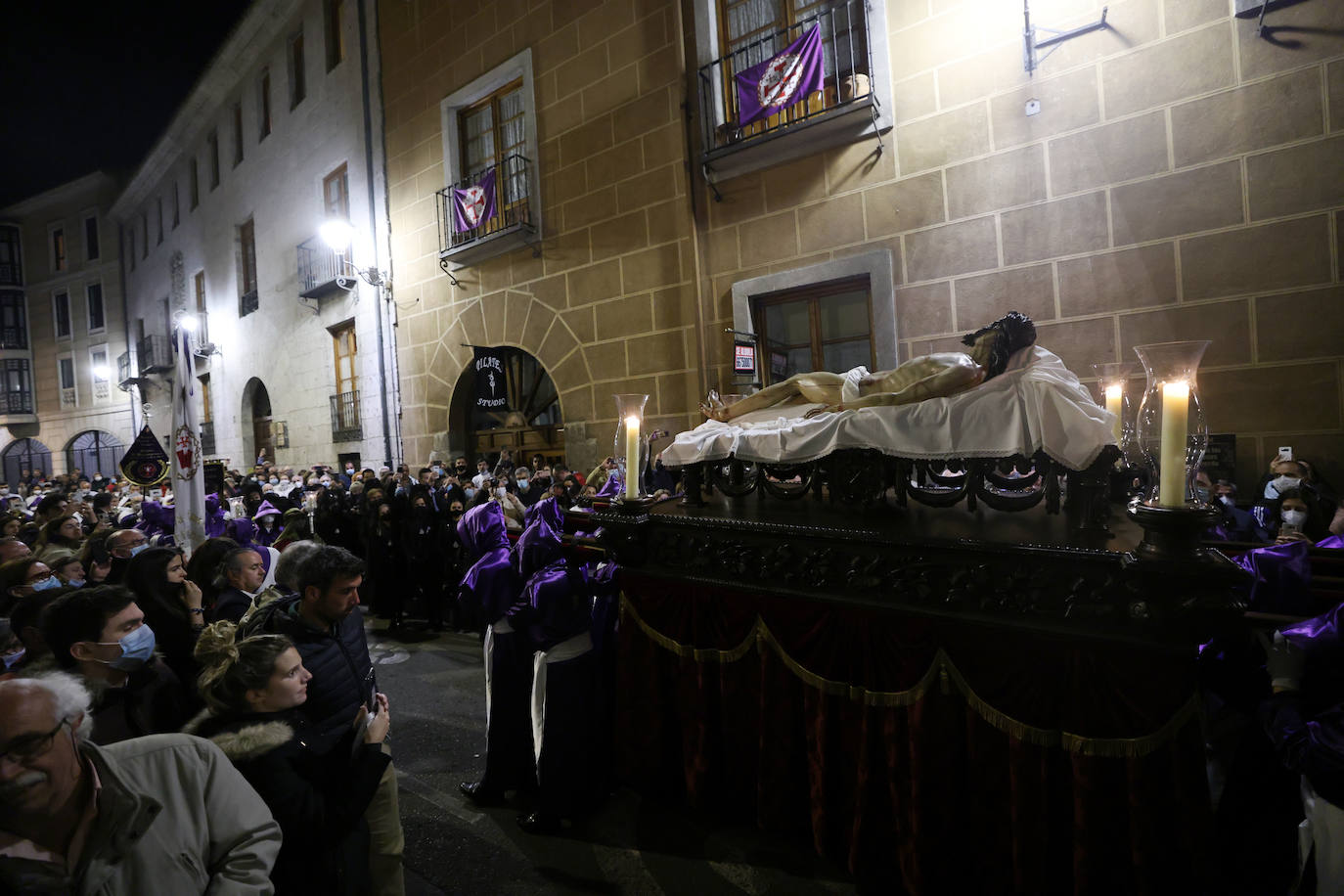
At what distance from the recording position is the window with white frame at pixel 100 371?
24547mm

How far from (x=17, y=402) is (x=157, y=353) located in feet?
39.8

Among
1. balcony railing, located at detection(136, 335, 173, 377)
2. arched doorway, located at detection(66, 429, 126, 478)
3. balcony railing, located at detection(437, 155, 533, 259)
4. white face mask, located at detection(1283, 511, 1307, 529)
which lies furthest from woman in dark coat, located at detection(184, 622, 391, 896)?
arched doorway, located at detection(66, 429, 126, 478)

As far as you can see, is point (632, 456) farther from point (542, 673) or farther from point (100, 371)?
point (100, 371)

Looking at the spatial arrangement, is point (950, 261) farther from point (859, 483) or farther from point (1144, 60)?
point (859, 483)

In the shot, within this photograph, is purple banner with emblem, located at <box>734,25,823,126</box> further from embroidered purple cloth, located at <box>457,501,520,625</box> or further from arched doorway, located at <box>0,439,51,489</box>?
arched doorway, located at <box>0,439,51,489</box>

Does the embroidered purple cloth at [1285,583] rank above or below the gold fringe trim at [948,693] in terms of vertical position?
above

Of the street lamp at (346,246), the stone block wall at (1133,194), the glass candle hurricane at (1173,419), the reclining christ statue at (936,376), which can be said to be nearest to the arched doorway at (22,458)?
the street lamp at (346,246)

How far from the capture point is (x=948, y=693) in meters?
2.28

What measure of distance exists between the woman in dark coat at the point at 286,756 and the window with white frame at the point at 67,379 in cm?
3335

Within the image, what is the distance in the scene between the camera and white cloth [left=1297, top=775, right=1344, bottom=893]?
5.70ft

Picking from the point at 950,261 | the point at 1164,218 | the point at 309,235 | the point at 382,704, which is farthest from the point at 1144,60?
the point at 309,235

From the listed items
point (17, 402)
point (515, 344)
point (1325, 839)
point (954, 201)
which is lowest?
point (1325, 839)

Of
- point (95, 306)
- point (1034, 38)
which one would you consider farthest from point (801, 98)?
point (95, 306)

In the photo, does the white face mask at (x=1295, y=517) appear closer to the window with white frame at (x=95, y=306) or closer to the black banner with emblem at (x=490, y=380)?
the black banner with emblem at (x=490, y=380)
